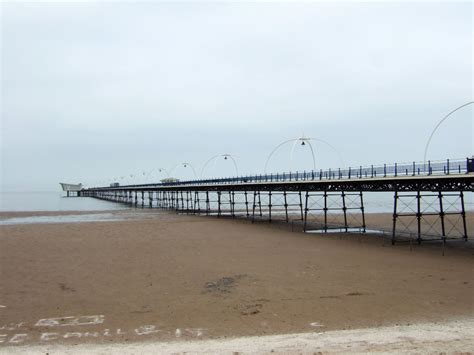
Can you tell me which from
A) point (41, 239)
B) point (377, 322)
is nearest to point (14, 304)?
point (377, 322)

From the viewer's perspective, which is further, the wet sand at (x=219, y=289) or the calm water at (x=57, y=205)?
the calm water at (x=57, y=205)

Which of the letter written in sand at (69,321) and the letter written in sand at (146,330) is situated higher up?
the letter written in sand at (69,321)

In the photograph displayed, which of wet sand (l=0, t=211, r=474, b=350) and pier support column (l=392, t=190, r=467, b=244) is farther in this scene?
pier support column (l=392, t=190, r=467, b=244)

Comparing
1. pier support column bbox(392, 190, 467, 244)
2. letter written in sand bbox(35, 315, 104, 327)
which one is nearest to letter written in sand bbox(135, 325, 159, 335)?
letter written in sand bbox(35, 315, 104, 327)

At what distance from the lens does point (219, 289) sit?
15094 mm

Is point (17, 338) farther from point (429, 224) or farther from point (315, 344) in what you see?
point (429, 224)

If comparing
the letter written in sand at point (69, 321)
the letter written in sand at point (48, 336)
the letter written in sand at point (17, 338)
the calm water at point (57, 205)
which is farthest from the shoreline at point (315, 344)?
the calm water at point (57, 205)

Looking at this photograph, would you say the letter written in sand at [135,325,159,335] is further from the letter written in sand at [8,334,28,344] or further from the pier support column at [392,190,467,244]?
the pier support column at [392,190,467,244]

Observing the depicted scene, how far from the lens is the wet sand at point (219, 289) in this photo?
36.7 ft

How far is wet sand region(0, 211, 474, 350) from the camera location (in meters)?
11.2

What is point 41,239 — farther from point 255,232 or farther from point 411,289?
point 411,289

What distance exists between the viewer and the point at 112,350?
9.38 metres

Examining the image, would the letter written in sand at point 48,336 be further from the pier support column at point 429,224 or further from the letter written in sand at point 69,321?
the pier support column at point 429,224

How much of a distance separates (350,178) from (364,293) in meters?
18.4
